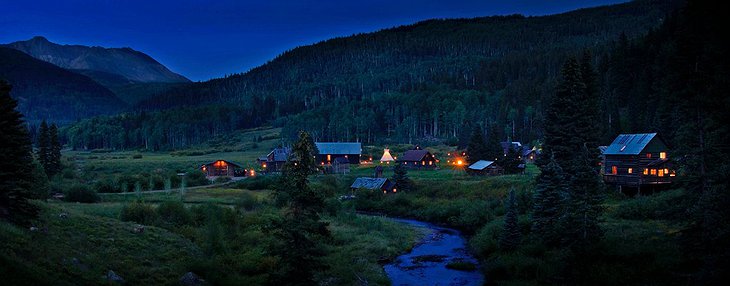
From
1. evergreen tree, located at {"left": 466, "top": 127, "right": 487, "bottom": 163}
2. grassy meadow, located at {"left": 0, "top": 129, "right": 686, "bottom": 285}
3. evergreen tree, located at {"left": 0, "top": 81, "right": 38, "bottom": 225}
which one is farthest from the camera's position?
evergreen tree, located at {"left": 466, "top": 127, "right": 487, "bottom": 163}

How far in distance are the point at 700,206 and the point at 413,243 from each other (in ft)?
94.8

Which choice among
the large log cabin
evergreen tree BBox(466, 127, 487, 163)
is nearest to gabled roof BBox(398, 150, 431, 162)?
evergreen tree BBox(466, 127, 487, 163)

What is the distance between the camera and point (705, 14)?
1203 inches

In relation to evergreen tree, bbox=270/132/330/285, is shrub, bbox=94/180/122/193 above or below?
below

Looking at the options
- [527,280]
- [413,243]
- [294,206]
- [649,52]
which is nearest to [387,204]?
[413,243]

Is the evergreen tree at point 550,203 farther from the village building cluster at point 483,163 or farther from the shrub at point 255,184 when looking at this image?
the shrub at point 255,184

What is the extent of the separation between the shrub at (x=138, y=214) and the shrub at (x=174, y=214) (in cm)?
90

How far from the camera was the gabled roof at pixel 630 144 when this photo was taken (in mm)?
59484

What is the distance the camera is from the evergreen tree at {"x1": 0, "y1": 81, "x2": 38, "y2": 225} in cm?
2836

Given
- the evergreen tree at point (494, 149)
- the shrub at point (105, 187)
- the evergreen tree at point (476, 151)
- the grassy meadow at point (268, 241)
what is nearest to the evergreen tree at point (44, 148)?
the shrub at point (105, 187)

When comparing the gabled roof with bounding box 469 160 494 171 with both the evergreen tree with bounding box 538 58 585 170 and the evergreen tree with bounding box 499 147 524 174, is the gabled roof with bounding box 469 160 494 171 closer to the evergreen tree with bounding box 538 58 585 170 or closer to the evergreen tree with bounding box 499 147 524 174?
the evergreen tree with bounding box 499 147 524 174

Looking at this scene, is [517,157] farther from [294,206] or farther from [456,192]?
[294,206]

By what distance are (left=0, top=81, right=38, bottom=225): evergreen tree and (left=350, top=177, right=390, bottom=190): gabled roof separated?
56465mm

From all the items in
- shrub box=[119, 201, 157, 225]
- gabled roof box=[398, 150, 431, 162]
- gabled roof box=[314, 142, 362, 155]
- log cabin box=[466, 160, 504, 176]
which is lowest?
shrub box=[119, 201, 157, 225]
